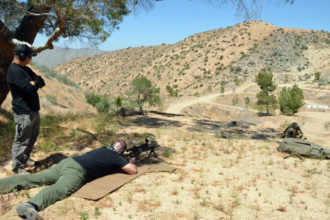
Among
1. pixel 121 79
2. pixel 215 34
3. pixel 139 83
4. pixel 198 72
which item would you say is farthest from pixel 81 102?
pixel 215 34

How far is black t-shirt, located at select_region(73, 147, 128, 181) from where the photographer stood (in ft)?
12.2

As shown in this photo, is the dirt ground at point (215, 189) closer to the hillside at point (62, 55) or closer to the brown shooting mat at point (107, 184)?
the brown shooting mat at point (107, 184)

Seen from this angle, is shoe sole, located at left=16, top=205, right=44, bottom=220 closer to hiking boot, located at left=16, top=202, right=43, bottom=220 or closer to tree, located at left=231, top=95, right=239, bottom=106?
A: hiking boot, located at left=16, top=202, right=43, bottom=220

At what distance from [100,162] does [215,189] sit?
1846 millimetres

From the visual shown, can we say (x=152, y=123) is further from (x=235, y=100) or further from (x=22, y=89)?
(x=235, y=100)

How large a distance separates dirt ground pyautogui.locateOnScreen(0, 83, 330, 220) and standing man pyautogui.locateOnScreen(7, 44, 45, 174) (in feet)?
1.70

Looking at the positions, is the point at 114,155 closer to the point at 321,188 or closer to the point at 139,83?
the point at 321,188

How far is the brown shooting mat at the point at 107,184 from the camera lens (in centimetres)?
350

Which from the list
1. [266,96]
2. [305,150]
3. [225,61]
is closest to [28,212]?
[305,150]

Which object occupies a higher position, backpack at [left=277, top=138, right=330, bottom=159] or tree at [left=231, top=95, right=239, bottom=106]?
tree at [left=231, top=95, right=239, bottom=106]

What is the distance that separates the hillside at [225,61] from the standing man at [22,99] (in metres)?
32.1

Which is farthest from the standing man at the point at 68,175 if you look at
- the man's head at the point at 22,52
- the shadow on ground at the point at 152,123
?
the shadow on ground at the point at 152,123

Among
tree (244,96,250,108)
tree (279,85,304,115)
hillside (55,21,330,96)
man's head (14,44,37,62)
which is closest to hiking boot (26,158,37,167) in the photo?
man's head (14,44,37,62)

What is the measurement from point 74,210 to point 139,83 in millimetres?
17407
